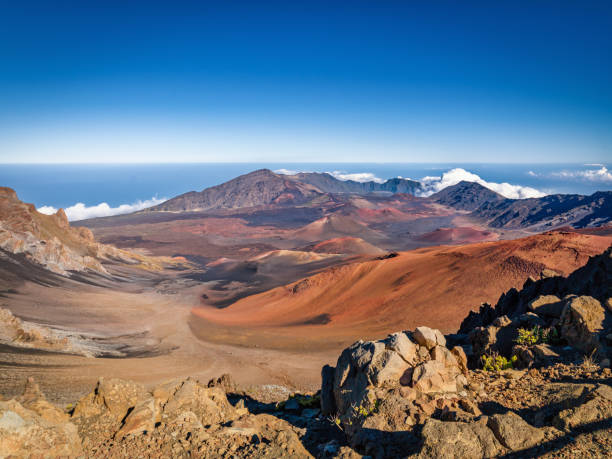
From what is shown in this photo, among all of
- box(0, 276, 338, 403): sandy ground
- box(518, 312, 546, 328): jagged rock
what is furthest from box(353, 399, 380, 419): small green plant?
box(0, 276, 338, 403): sandy ground

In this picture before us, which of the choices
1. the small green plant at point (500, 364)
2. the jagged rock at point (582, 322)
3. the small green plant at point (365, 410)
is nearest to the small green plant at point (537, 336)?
the jagged rock at point (582, 322)

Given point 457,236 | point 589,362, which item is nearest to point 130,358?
point 589,362

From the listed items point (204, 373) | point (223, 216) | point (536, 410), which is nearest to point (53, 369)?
point (204, 373)

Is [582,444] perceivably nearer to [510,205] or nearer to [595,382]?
[595,382]

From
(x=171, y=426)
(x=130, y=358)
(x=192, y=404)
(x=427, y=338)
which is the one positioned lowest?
(x=130, y=358)

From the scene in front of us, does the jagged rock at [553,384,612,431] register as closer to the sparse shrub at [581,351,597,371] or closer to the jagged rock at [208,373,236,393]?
the sparse shrub at [581,351,597,371]

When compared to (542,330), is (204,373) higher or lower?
lower

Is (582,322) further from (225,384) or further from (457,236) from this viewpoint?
(457,236)
